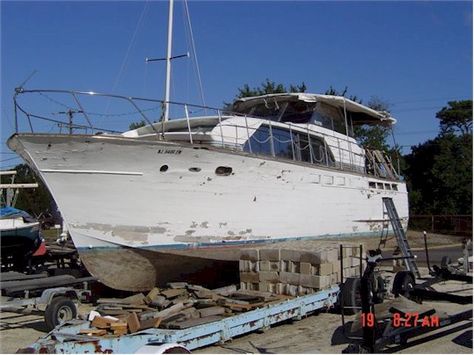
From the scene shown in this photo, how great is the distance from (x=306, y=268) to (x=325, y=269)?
0.31m

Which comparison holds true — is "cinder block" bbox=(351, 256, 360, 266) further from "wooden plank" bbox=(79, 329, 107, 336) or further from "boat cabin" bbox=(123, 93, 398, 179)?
"wooden plank" bbox=(79, 329, 107, 336)

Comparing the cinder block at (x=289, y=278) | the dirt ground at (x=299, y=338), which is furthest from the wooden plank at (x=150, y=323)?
the cinder block at (x=289, y=278)

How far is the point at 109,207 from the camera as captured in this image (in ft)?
31.4

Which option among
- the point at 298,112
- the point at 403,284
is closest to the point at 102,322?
the point at 403,284

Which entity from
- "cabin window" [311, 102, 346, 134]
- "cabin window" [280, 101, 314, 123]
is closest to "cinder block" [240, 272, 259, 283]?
"cabin window" [280, 101, 314, 123]

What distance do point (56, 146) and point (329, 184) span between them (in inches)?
243

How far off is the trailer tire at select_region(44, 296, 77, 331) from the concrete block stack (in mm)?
2907

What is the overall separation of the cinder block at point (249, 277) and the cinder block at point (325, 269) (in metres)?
1.21

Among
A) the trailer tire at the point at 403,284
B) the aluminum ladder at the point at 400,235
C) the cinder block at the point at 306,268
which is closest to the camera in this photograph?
the trailer tire at the point at 403,284

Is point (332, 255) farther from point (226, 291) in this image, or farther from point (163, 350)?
point (163, 350)

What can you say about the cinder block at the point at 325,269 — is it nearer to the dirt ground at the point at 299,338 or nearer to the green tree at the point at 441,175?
the dirt ground at the point at 299,338

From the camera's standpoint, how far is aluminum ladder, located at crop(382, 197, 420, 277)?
39.1 feet

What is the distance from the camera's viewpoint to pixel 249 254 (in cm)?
992

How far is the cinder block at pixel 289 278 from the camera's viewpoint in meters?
9.28
